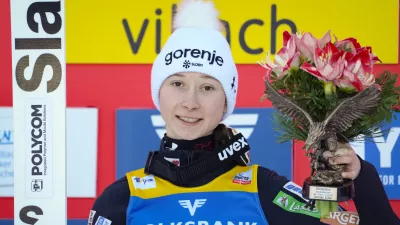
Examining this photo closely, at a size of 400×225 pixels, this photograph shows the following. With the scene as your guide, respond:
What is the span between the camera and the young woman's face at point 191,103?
5.99 ft

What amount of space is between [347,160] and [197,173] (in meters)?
0.50

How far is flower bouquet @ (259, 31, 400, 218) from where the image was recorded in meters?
1.48

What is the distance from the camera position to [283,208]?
1.79 meters

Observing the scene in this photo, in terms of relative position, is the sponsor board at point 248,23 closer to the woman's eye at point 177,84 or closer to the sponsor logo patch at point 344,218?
the woman's eye at point 177,84

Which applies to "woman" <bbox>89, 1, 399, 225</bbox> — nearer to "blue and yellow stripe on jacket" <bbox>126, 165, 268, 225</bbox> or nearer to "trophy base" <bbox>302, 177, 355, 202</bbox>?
"blue and yellow stripe on jacket" <bbox>126, 165, 268, 225</bbox>

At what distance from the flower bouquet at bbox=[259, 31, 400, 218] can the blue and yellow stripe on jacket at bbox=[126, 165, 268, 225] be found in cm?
29

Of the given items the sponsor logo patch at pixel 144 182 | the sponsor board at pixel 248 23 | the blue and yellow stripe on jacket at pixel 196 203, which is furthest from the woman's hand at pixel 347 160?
the sponsor board at pixel 248 23

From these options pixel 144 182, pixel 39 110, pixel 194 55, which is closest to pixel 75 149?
pixel 39 110

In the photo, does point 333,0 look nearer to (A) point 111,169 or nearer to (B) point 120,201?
(A) point 111,169

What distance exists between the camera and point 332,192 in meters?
1.47

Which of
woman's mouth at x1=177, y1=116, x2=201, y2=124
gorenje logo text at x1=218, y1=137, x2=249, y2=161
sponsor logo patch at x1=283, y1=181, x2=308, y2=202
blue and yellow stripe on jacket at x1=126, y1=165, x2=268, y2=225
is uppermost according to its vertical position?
woman's mouth at x1=177, y1=116, x2=201, y2=124

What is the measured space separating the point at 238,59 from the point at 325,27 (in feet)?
1.43

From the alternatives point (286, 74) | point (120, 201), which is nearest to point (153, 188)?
point (120, 201)

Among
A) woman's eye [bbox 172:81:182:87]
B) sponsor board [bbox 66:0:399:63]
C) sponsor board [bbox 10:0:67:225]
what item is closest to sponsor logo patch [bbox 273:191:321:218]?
woman's eye [bbox 172:81:182:87]
